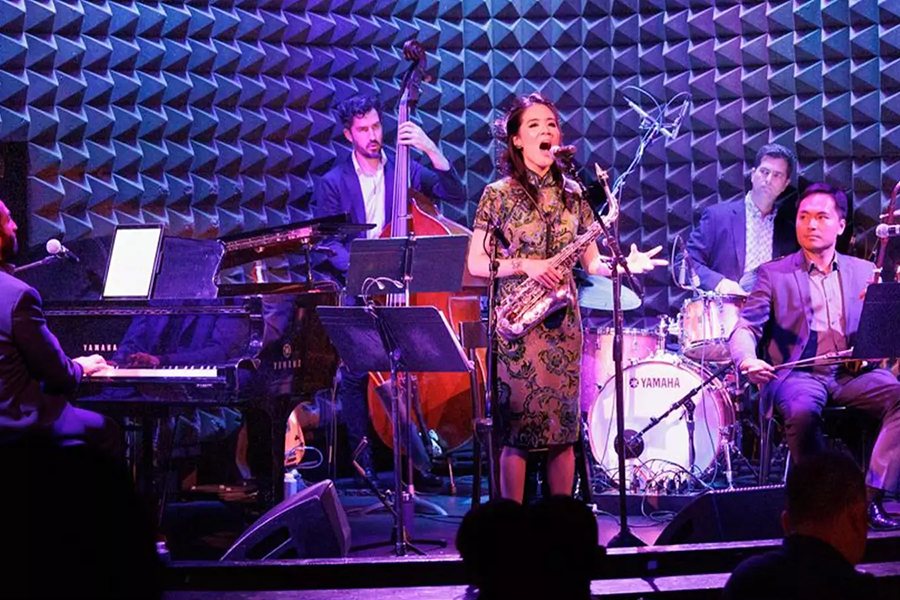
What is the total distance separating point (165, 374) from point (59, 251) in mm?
835

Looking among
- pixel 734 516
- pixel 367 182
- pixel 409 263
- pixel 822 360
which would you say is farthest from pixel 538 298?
pixel 367 182

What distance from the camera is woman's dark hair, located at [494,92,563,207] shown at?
15.4ft

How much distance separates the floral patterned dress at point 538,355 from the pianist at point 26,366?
1.73m

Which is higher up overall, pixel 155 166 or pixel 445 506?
pixel 155 166

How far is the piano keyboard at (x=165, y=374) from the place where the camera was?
5.13m

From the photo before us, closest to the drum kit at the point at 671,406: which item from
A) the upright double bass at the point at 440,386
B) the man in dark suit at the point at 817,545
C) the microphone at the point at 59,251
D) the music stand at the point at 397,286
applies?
the upright double bass at the point at 440,386

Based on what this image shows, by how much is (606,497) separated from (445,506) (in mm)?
899

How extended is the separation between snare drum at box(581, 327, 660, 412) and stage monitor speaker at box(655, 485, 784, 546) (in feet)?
7.11

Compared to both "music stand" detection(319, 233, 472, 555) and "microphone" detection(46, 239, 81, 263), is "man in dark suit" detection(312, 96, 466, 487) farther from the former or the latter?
"music stand" detection(319, 233, 472, 555)

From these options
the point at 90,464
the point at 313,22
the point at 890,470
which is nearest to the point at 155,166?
the point at 313,22

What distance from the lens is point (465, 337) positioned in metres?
5.84

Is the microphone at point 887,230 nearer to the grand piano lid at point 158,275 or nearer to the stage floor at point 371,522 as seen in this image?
the stage floor at point 371,522

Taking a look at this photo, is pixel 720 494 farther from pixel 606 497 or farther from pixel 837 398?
pixel 606 497

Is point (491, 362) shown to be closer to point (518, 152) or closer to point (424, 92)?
point (518, 152)
